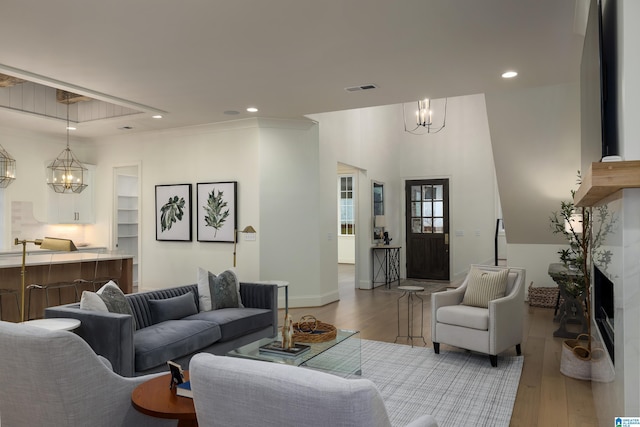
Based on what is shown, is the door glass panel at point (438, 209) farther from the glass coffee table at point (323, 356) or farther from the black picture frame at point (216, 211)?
the glass coffee table at point (323, 356)

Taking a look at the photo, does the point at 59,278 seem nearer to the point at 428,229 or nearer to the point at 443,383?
the point at 443,383

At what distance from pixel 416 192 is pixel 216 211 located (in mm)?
5054

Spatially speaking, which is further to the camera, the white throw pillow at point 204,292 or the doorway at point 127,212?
the doorway at point 127,212

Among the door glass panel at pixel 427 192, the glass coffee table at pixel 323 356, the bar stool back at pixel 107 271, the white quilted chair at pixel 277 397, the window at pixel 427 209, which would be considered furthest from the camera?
the door glass panel at pixel 427 192

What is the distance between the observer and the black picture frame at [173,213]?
721 cm

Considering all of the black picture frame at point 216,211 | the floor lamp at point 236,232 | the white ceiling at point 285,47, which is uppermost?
the white ceiling at point 285,47

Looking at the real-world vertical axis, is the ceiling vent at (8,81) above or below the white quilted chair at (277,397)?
above

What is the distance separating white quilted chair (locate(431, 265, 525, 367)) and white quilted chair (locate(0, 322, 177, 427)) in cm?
314

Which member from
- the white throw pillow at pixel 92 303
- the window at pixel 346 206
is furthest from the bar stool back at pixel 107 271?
the window at pixel 346 206

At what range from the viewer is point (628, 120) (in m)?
1.72

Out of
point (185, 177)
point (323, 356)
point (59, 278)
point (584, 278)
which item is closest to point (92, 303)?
point (323, 356)

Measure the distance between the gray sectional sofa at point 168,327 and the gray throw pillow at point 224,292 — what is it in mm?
100

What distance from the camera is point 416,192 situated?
405 inches

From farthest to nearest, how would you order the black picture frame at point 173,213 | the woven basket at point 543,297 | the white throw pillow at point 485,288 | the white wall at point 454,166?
the white wall at point 454,166, the black picture frame at point 173,213, the woven basket at point 543,297, the white throw pillow at point 485,288
